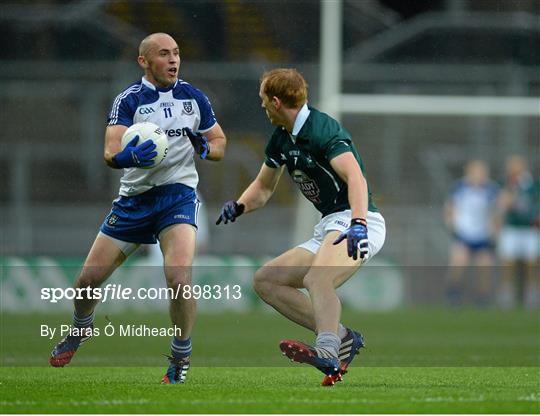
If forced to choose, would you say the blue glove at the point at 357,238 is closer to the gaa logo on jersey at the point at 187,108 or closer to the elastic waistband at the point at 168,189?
the elastic waistband at the point at 168,189

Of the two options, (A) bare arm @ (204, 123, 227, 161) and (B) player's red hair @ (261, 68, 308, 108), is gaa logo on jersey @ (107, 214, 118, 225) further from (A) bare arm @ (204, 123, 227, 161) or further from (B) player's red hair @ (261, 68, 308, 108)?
(B) player's red hair @ (261, 68, 308, 108)

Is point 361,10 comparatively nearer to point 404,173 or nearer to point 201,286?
point 404,173

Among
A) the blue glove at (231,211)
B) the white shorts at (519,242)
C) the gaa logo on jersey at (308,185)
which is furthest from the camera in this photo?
the white shorts at (519,242)

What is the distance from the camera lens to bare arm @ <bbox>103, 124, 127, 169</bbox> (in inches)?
337

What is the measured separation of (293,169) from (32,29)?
11.4 m

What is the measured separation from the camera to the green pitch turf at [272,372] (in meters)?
7.15

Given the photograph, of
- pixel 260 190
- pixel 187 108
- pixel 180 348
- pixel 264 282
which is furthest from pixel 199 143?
pixel 180 348

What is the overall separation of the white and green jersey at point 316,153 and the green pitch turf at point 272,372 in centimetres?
120

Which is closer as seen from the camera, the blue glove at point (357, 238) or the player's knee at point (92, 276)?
the blue glove at point (357, 238)

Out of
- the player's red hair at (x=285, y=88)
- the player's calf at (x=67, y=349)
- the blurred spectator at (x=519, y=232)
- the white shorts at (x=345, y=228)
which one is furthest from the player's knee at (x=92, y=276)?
the blurred spectator at (x=519, y=232)

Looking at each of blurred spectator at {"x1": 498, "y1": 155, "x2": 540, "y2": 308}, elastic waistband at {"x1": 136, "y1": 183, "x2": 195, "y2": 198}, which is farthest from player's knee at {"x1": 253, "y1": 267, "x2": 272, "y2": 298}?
blurred spectator at {"x1": 498, "y1": 155, "x2": 540, "y2": 308}

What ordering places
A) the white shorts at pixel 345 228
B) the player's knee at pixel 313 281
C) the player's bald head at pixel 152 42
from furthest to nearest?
1. the player's bald head at pixel 152 42
2. the white shorts at pixel 345 228
3. the player's knee at pixel 313 281

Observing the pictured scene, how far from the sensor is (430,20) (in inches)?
744

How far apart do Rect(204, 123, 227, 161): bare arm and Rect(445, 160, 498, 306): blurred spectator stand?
11.1m
